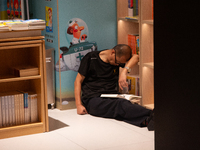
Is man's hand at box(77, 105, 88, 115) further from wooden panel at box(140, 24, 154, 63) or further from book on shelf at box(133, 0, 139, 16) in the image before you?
book on shelf at box(133, 0, 139, 16)

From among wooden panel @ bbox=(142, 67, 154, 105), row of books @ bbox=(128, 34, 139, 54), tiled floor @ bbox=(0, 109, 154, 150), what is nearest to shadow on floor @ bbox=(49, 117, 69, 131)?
tiled floor @ bbox=(0, 109, 154, 150)

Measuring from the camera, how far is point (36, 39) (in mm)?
3219

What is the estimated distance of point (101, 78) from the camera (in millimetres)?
4082

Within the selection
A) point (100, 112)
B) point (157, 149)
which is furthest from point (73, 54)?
point (157, 149)

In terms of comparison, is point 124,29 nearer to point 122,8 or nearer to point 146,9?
point 122,8

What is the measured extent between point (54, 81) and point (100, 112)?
0.83 meters

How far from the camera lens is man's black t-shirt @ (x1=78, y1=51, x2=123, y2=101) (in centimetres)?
403

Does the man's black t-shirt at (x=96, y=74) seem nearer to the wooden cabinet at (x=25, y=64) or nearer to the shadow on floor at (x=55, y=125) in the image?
the shadow on floor at (x=55, y=125)

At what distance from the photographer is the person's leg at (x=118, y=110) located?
3572 mm

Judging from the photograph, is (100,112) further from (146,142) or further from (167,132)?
(167,132)

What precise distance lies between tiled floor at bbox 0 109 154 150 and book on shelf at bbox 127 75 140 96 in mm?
688

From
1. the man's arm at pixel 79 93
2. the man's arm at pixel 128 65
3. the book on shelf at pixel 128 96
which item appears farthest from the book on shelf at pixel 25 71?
the man's arm at pixel 128 65

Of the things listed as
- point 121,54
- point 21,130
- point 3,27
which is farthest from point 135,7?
point 21,130

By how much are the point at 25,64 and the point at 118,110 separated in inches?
45.1
